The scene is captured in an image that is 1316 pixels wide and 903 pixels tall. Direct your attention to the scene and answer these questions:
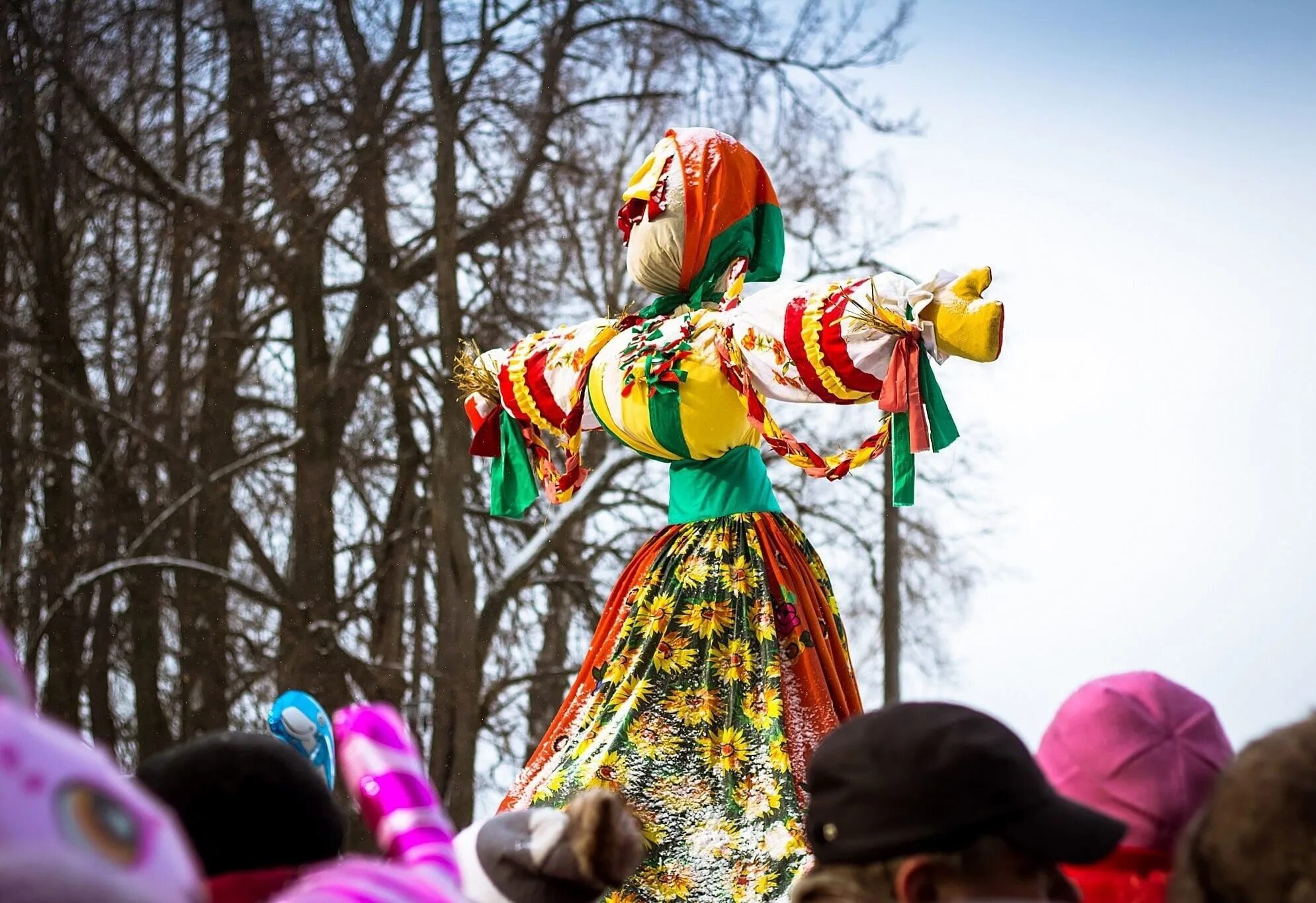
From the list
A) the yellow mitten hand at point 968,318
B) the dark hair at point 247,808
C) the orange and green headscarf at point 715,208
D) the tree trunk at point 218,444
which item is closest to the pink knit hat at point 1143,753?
the dark hair at point 247,808

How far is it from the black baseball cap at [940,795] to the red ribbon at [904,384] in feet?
3.71

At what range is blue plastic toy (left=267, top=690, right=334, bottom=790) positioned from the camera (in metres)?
2.23

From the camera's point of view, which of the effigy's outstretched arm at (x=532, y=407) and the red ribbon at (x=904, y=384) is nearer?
the red ribbon at (x=904, y=384)

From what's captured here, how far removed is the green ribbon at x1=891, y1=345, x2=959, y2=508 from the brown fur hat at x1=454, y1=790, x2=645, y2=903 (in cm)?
110

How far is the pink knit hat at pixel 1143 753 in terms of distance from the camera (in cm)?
128

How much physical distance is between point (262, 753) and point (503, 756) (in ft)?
17.2

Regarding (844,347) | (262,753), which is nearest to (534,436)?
(844,347)

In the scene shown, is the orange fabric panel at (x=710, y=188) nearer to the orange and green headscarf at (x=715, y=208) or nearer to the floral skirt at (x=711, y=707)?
the orange and green headscarf at (x=715, y=208)

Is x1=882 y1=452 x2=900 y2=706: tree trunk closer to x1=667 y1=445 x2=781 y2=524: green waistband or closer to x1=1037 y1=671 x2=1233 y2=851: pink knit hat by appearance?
x1=667 y1=445 x2=781 y2=524: green waistband

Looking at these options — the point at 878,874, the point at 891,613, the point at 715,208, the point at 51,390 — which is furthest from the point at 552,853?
the point at 51,390

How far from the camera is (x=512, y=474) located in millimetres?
2875

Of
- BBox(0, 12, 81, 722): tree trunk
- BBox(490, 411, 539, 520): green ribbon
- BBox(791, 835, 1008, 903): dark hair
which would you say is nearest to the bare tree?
BBox(0, 12, 81, 722): tree trunk

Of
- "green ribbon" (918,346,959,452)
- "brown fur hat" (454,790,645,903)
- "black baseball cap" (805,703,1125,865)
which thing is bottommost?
"brown fur hat" (454,790,645,903)

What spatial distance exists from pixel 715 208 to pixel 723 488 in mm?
453
